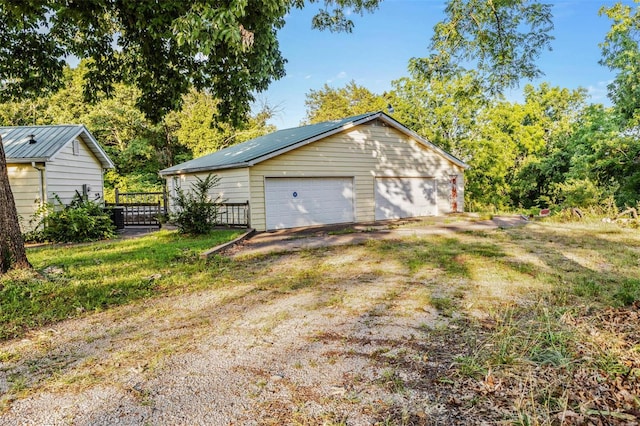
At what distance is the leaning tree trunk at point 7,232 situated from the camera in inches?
228

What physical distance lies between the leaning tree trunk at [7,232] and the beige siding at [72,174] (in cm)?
724

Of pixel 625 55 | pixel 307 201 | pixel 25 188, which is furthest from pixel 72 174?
pixel 625 55

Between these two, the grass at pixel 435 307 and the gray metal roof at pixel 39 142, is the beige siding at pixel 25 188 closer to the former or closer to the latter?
the gray metal roof at pixel 39 142

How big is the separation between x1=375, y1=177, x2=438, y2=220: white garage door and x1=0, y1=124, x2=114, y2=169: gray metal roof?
10942 millimetres

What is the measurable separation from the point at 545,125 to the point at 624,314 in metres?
28.8

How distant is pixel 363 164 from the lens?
15383mm

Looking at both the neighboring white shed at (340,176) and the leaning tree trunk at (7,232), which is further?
the neighboring white shed at (340,176)

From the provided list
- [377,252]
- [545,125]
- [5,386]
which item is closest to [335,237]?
[377,252]

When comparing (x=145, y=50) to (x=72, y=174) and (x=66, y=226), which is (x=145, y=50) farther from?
(x=72, y=174)

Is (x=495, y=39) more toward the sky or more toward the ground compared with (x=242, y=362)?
more toward the sky

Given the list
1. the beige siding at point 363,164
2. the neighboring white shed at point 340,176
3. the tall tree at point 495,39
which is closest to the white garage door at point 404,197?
the neighboring white shed at point 340,176

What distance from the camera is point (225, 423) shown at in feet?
7.66

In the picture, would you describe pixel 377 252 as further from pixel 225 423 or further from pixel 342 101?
pixel 342 101

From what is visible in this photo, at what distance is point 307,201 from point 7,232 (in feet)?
30.5
